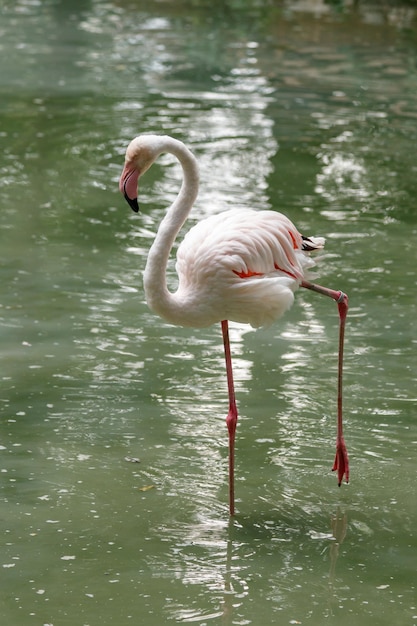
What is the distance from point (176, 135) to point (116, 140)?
0.56 meters

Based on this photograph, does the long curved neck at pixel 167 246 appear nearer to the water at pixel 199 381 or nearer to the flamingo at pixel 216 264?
the flamingo at pixel 216 264

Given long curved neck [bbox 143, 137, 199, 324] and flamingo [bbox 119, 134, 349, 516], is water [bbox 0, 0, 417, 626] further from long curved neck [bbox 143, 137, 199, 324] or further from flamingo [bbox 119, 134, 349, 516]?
long curved neck [bbox 143, 137, 199, 324]

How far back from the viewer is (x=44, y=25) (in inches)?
626

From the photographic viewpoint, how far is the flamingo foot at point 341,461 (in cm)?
466

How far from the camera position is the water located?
13.6ft

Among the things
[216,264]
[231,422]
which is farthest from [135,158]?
[231,422]

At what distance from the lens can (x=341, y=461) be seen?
468 centimetres

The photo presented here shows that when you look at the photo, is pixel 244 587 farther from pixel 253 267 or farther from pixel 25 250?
pixel 25 250

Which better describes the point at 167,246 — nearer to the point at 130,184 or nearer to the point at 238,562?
the point at 130,184

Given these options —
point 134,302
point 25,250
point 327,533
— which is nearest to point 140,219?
point 25,250

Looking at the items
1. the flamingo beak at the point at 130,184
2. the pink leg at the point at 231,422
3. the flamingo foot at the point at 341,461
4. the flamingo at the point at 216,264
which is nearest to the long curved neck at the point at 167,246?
the flamingo at the point at 216,264

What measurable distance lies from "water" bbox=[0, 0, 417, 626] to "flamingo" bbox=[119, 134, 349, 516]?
348 millimetres

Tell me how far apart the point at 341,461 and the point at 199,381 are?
1.35 m

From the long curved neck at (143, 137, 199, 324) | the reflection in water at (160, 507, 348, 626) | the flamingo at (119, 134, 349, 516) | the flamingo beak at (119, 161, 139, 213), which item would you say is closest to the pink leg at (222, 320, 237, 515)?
the flamingo at (119, 134, 349, 516)
